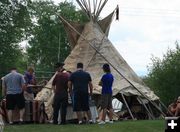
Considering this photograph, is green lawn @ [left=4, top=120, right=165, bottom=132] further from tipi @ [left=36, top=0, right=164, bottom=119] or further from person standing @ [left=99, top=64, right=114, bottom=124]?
tipi @ [left=36, top=0, right=164, bottom=119]

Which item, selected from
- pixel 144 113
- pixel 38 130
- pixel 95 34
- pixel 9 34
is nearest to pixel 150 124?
pixel 38 130

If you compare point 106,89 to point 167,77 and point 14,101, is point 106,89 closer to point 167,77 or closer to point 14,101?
point 14,101

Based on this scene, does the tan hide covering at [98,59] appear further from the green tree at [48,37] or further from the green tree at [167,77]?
the green tree at [48,37]

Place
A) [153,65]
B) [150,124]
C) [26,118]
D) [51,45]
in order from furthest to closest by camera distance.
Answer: [51,45] < [153,65] < [26,118] < [150,124]

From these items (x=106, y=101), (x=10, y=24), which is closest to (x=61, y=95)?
(x=106, y=101)

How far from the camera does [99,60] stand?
20.6m

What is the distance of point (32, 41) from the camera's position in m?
67.1

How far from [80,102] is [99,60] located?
5.88m

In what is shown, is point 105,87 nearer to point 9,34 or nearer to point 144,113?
point 144,113

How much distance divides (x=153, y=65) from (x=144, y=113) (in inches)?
938

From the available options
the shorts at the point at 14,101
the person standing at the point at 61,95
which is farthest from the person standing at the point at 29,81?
the person standing at the point at 61,95

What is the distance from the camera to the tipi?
19734 millimetres

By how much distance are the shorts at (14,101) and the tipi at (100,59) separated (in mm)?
3453

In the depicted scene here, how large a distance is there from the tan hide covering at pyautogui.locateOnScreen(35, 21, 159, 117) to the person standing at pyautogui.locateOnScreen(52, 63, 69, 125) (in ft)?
13.1
